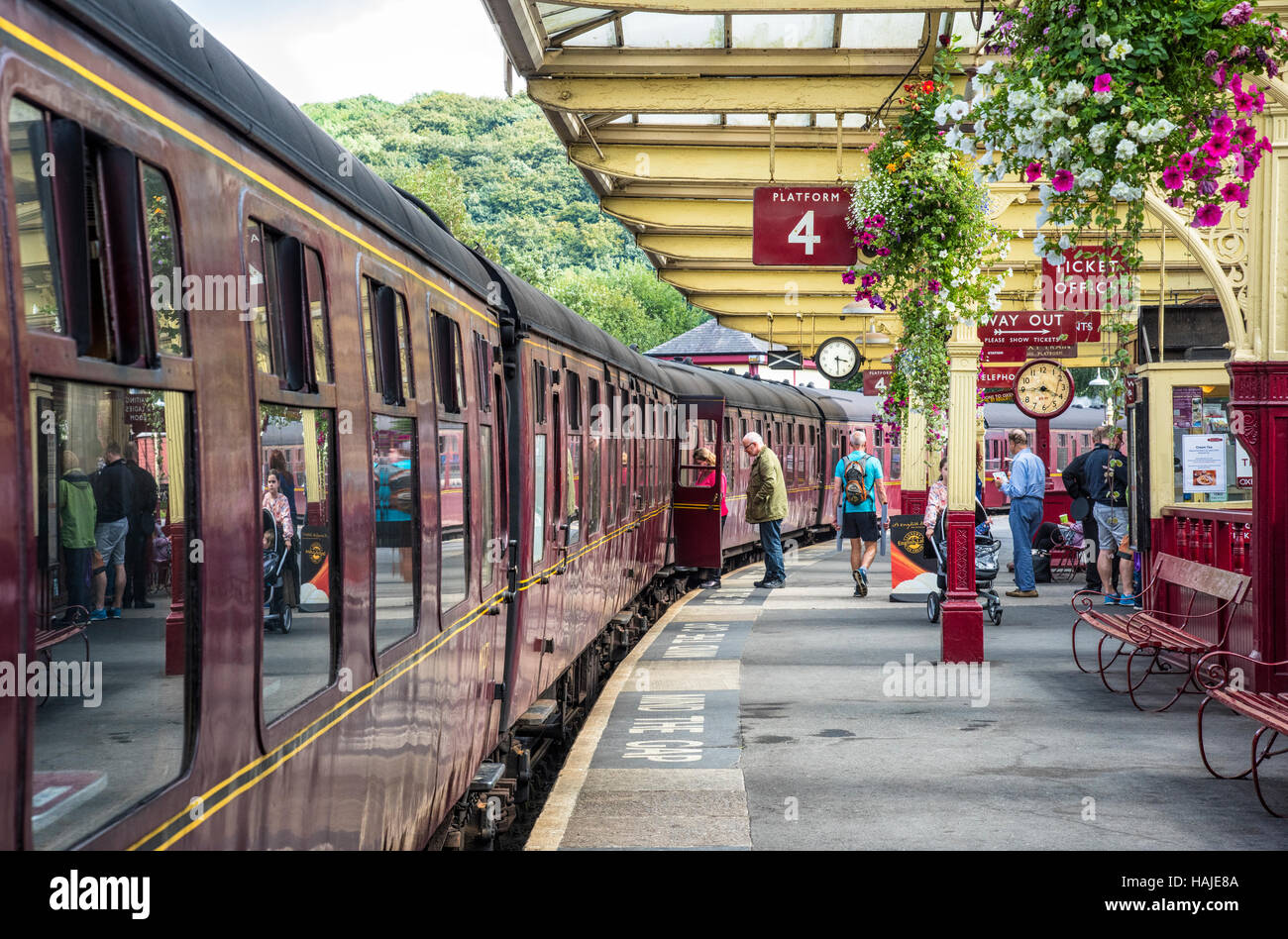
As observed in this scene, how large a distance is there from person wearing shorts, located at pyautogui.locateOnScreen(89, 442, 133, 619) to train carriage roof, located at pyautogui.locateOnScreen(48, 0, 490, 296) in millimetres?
785

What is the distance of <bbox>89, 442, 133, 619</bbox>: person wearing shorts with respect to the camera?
250 centimetres

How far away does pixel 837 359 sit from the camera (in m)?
23.2

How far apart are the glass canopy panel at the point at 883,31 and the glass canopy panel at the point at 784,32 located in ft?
0.54

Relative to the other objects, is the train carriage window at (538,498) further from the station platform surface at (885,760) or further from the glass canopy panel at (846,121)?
the glass canopy panel at (846,121)

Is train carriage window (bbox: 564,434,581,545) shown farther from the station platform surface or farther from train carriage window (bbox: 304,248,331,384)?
train carriage window (bbox: 304,248,331,384)

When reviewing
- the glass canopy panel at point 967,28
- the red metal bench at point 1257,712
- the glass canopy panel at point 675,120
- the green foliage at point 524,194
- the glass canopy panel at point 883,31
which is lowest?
the red metal bench at point 1257,712

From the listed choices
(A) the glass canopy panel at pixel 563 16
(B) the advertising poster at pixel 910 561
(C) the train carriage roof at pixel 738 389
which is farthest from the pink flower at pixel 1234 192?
(C) the train carriage roof at pixel 738 389

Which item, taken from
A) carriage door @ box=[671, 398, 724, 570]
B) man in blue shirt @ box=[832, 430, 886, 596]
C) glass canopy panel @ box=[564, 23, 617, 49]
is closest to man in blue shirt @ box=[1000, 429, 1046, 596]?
man in blue shirt @ box=[832, 430, 886, 596]

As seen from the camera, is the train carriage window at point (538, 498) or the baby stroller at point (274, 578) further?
the train carriage window at point (538, 498)

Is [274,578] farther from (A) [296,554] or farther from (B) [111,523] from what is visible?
(B) [111,523]

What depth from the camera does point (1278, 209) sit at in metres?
8.88

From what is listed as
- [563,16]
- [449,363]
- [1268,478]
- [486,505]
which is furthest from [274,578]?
[563,16]

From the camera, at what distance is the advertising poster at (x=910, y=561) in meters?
16.3
